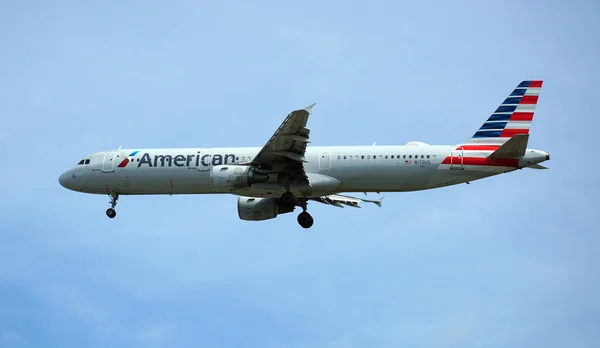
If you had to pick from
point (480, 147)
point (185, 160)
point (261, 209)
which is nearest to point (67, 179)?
point (185, 160)

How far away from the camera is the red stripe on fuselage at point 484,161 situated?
41438 millimetres

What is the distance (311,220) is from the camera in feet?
154

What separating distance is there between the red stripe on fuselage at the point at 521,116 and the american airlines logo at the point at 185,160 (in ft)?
42.9

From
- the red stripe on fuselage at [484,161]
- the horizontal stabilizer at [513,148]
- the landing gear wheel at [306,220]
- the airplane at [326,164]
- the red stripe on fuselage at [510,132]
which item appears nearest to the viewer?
the horizontal stabilizer at [513,148]

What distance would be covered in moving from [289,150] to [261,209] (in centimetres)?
639

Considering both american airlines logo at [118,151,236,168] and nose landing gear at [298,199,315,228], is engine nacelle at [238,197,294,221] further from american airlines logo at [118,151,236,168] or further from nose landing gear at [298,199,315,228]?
american airlines logo at [118,151,236,168]

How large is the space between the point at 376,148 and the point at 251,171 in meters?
5.81

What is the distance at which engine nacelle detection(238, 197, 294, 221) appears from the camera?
4744cm

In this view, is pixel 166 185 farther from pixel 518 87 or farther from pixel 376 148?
pixel 518 87

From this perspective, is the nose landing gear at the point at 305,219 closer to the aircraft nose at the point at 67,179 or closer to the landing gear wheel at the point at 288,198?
the landing gear wheel at the point at 288,198

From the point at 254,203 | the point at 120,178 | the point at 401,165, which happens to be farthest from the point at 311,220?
the point at 120,178

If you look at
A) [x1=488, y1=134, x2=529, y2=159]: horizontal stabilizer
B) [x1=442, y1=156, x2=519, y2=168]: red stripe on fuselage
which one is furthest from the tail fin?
[x1=488, y1=134, x2=529, y2=159]: horizontal stabilizer

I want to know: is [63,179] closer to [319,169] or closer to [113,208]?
[113,208]

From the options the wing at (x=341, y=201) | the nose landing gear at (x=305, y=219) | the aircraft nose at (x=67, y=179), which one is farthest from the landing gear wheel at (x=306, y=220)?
the aircraft nose at (x=67, y=179)
